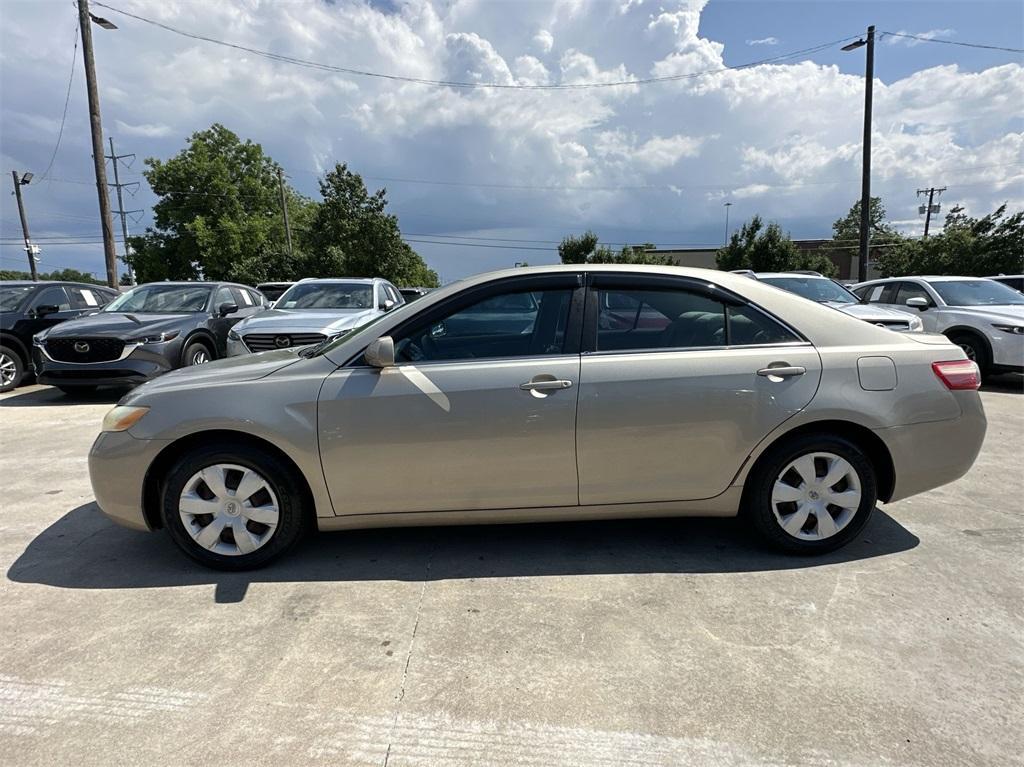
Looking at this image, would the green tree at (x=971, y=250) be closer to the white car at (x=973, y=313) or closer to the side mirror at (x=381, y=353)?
the white car at (x=973, y=313)

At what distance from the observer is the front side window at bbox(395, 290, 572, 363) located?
9.84 ft

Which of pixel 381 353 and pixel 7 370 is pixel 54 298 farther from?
pixel 381 353

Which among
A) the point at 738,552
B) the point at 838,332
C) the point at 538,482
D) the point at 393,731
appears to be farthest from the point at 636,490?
the point at 393,731

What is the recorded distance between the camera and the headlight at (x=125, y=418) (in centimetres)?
294

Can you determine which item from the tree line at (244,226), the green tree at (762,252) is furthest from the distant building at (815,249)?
the tree line at (244,226)

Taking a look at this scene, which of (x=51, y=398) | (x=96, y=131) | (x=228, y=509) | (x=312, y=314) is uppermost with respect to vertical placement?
(x=96, y=131)

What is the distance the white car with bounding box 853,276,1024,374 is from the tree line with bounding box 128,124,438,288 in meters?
27.0

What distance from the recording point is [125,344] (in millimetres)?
7410

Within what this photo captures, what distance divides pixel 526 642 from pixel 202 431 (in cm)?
191

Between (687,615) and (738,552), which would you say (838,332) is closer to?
(738,552)

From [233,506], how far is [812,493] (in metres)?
3.05

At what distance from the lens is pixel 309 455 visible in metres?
2.86

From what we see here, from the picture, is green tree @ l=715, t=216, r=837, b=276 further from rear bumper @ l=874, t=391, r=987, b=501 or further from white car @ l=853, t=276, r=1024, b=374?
rear bumper @ l=874, t=391, r=987, b=501

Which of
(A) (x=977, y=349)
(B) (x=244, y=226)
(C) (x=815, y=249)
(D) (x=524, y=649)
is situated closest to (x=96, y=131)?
(D) (x=524, y=649)
